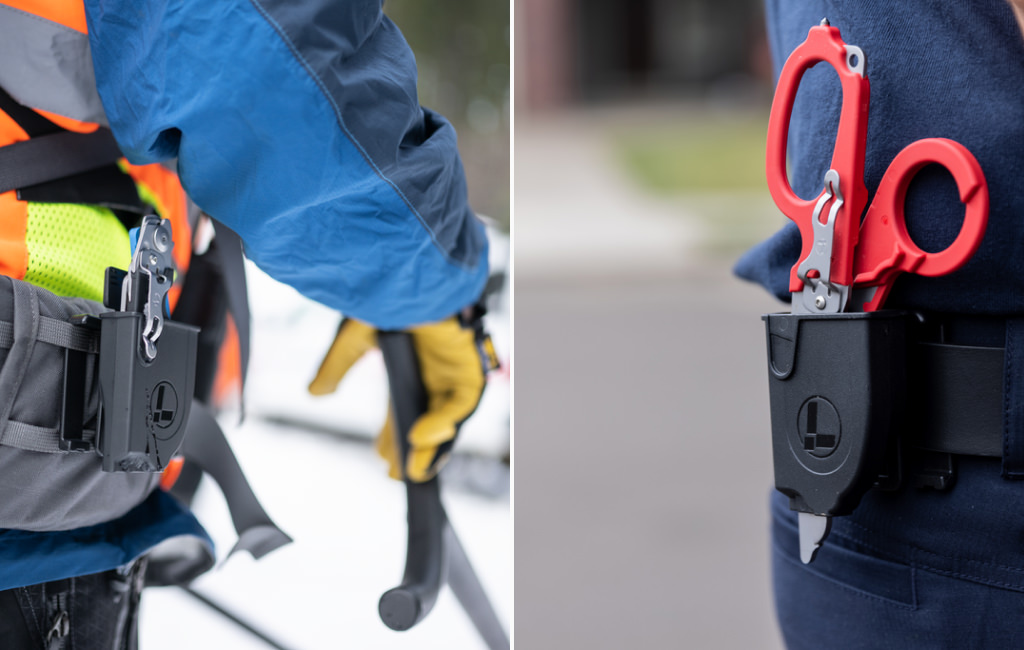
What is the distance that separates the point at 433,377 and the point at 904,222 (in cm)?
64

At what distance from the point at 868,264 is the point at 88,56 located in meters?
0.67

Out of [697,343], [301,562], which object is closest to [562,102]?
[697,343]

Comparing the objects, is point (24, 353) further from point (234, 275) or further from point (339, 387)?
point (339, 387)

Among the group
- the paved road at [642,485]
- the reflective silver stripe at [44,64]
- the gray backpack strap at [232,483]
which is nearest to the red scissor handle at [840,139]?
the reflective silver stripe at [44,64]

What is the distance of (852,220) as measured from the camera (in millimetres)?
724

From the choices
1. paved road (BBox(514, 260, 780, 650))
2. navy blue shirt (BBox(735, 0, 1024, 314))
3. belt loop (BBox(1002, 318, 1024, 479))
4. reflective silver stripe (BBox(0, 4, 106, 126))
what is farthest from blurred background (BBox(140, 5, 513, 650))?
paved road (BBox(514, 260, 780, 650))

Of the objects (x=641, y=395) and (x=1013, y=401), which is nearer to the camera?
(x=1013, y=401)

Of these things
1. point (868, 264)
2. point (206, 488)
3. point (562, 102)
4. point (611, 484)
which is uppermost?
point (562, 102)

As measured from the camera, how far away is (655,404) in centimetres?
372

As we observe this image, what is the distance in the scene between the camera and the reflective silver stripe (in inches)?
29.6

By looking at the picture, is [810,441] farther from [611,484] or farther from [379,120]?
[611,484]

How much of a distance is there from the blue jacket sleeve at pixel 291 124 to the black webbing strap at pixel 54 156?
57 millimetres

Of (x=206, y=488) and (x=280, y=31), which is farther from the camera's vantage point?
(x=206, y=488)

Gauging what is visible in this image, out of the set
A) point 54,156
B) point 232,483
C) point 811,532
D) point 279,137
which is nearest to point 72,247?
point 54,156
